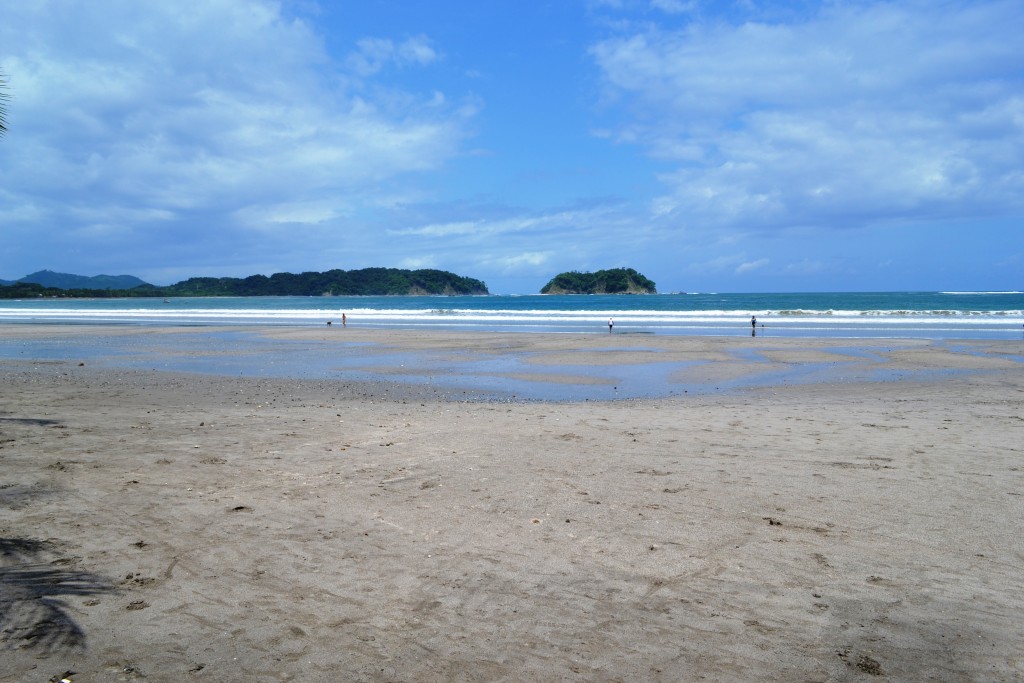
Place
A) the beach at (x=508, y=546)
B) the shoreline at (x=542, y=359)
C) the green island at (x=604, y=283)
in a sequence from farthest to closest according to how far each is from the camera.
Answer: the green island at (x=604, y=283)
the shoreline at (x=542, y=359)
the beach at (x=508, y=546)

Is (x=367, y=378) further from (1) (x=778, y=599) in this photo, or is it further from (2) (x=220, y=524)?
(1) (x=778, y=599)

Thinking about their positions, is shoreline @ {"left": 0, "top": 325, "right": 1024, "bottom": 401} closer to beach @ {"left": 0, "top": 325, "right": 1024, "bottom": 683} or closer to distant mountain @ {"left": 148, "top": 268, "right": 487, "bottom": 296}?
beach @ {"left": 0, "top": 325, "right": 1024, "bottom": 683}

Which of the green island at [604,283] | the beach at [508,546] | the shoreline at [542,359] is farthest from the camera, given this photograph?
the green island at [604,283]

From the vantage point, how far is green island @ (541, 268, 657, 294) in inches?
6786

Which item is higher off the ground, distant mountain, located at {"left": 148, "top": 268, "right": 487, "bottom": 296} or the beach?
distant mountain, located at {"left": 148, "top": 268, "right": 487, "bottom": 296}

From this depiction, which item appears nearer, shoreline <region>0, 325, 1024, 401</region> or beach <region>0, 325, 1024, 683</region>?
beach <region>0, 325, 1024, 683</region>

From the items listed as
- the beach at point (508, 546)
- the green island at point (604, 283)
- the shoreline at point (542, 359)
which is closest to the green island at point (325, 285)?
the green island at point (604, 283)

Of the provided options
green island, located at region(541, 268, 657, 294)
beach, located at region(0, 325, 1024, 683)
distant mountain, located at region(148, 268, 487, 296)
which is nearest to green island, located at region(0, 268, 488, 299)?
distant mountain, located at region(148, 268, 487, 296)

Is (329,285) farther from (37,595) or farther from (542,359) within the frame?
(37,595)

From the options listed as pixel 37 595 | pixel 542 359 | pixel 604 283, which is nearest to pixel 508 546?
pixel 37 595

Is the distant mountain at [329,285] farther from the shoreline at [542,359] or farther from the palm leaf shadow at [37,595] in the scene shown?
the palm leaf shadow at [37,595]

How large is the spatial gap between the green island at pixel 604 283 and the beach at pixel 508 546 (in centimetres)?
16314

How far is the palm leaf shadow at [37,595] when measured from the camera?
3.91 m

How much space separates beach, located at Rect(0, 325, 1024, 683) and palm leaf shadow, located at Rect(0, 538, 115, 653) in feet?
0.06
